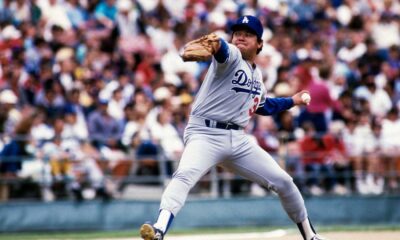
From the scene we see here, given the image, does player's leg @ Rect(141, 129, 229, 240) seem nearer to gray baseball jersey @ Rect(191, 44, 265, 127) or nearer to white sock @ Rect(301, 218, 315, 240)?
gray baseball jersey @ Rect(191, 44, 265, 127)

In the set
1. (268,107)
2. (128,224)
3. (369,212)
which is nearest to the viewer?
(268,107)

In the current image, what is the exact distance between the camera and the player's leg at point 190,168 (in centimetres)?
934

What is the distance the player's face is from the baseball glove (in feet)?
3.09

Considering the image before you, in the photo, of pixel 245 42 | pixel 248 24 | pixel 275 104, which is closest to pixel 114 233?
pixel 275 104

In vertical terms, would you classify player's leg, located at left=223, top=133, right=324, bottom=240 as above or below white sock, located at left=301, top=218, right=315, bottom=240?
above

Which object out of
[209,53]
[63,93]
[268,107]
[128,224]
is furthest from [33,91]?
[209,53]

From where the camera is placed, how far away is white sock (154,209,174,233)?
30.2ft

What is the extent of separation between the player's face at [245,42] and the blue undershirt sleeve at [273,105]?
2.51 ft

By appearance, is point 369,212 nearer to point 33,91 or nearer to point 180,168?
point 33,91

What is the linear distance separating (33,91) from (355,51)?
744 cm

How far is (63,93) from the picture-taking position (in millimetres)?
16875

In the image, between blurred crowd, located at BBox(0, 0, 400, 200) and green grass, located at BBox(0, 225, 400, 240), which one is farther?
blurred crowd, located at BBox(0, 0, 400, 200)

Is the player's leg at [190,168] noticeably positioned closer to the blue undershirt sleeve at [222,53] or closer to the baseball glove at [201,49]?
the blue undershirt sleeve at [222,53]

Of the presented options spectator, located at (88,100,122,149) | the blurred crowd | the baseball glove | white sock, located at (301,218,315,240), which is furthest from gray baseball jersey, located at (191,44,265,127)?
spectator, located at (88,100,122,149)
